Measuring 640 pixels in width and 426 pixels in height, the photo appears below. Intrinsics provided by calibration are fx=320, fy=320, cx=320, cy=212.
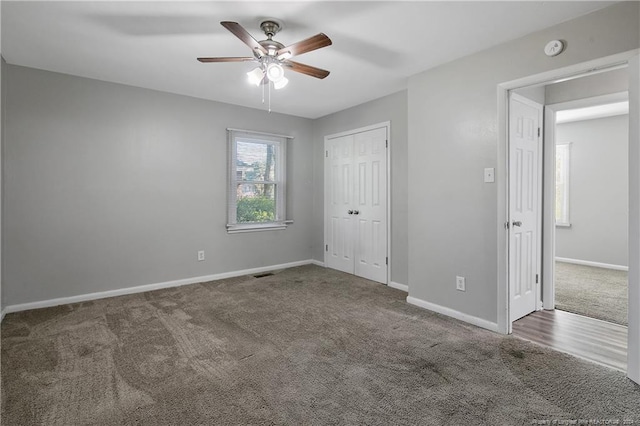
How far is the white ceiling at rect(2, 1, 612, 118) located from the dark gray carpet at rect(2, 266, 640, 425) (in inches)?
97.9

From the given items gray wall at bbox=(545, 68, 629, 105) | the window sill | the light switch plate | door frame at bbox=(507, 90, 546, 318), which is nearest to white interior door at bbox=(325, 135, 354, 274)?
the window sill

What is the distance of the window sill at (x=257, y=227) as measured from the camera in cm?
469

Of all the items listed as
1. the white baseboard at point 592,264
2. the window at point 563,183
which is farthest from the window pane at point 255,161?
the white baseboard at point 592,264

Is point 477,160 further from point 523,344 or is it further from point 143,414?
point 143,414

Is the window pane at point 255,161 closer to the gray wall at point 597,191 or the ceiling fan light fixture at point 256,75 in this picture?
the ceiling fan light fixture at point 256,75

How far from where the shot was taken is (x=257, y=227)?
4918 millimetres

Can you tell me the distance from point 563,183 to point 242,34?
6069 millimetres

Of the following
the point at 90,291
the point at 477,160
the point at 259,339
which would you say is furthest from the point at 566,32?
the point at 90,291

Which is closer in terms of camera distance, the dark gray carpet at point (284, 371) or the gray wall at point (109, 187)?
the dark gray carpet at point (284, 371)

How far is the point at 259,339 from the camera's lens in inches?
105

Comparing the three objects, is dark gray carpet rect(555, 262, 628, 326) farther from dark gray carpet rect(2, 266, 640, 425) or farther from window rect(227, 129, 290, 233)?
window rect(227, 129, 290, 233)

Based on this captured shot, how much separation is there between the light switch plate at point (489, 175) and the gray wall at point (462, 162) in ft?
0.14

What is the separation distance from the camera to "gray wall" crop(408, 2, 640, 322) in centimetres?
259

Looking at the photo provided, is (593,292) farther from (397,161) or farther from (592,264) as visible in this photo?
(397,161)
